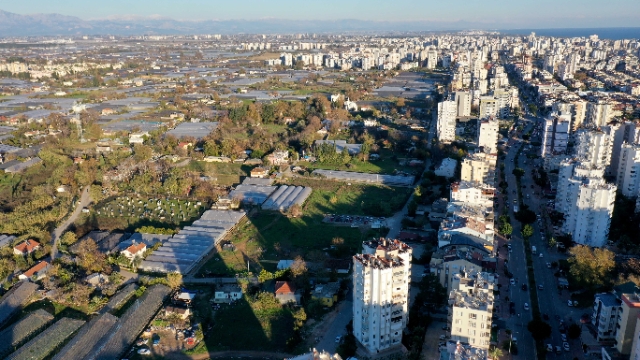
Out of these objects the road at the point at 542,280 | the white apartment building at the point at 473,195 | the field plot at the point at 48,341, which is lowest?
the field plot at the point at 48,341

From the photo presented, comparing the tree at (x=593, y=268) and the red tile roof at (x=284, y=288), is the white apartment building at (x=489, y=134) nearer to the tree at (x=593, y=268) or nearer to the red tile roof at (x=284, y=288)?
the tree at (x=593, y=268)

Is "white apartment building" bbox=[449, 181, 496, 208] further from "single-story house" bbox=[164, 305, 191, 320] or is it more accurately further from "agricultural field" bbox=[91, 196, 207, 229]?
"single-story house" bbox=[164, 305, 191, 320]

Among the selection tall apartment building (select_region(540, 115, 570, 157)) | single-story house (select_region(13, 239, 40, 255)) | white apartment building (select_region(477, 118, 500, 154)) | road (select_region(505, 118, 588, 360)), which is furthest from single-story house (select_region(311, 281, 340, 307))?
tall apartment building (select_region(540, 115, 570, 157))

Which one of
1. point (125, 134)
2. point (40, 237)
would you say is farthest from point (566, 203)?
point (125, 134)

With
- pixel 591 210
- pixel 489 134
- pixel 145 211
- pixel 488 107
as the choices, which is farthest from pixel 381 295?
pixel 488 107

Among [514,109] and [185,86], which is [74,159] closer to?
[185,86]

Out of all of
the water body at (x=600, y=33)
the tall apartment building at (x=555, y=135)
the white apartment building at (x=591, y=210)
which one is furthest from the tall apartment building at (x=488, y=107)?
the water body at (x=600, y=33)

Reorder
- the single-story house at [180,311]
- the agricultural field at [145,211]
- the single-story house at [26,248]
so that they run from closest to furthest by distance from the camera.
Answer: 1. the single-story house at [180,311]
2. the single-story house at [26,248]
3. the agricultural field at [145,211]

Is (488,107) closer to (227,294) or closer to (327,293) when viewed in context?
(327,293)
